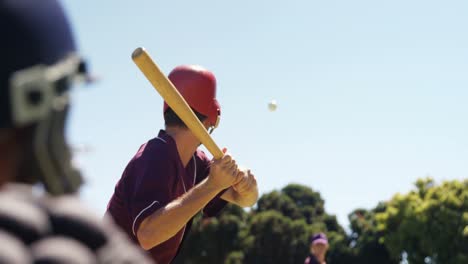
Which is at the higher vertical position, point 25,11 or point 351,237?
point 351,237

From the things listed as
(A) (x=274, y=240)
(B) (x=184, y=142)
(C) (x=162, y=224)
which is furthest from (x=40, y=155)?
(A) (x=274, y=240)

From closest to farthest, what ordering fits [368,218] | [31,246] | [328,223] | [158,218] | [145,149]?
1. [31,246]
2. [158,218]
3. [145,149]
4. [368,218]
5. [328,223]

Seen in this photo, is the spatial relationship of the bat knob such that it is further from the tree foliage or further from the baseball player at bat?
the tree foliage

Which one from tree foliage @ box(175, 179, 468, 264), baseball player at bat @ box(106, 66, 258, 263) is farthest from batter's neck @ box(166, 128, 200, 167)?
tree foliage @ box(175, 179, 468, 264)

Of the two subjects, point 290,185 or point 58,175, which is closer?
point 58,175

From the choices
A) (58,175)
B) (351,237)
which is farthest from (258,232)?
(58,175)

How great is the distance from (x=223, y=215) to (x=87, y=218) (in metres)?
52.9

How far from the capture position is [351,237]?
5841cm

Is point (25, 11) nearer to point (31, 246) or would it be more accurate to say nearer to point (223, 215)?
point (31, 246)

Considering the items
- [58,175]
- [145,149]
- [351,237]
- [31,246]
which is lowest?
[31,246]

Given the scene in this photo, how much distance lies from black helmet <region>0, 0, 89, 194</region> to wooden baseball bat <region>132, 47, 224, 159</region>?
2630 mm

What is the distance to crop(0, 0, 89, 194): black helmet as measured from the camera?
56.4 inches

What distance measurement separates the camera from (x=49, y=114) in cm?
148

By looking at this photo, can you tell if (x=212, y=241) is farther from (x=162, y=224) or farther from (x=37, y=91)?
(x=37, y=91)
